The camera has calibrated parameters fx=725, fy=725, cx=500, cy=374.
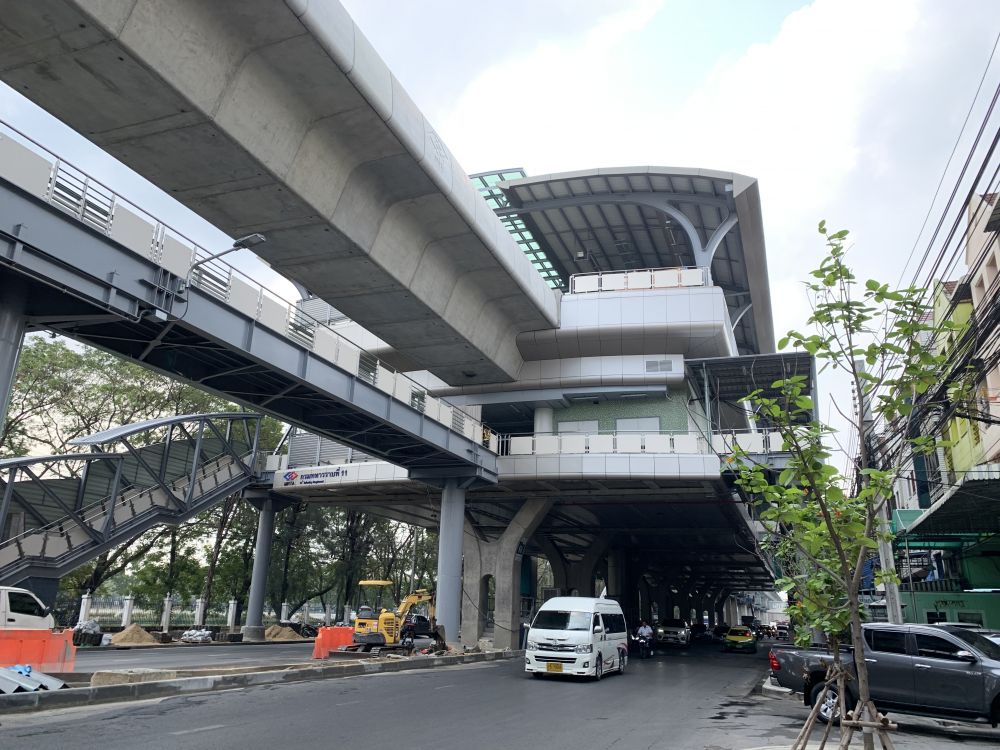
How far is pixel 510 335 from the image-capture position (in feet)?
109

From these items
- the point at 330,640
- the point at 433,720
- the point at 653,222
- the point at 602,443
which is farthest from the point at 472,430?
the point at 653,222

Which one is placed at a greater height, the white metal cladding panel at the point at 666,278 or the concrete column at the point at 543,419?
the white metal cladding panel at the point at 666,278

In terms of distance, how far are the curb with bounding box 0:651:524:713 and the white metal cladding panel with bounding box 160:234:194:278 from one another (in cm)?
833

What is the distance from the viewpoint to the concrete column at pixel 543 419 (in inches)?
1417

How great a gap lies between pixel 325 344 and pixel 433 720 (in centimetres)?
1200

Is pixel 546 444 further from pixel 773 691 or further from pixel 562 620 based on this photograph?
pixel 773 691

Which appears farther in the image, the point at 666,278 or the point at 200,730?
the point at 666,278

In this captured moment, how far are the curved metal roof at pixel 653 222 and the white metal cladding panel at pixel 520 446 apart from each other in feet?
47.8

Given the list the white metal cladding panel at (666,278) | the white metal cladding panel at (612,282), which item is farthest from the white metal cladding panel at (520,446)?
the white metal cladding panel at (666,278)

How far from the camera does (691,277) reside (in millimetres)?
34531

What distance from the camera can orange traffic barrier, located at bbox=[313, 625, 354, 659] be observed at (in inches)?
1029

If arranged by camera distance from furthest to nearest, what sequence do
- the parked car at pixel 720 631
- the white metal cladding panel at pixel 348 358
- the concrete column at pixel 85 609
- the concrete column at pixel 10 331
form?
the parked car at pixel 720 631, the concrete column at pixel 85 609, the white metal cladding panel at pixel 348 358, the concrete column at pixel 10 331

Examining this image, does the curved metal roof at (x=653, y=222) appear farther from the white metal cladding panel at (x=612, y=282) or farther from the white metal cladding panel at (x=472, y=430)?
the white metal cladding panel at (x=472, y=430)

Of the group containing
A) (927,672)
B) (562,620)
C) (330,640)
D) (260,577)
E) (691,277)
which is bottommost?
(330,640)
